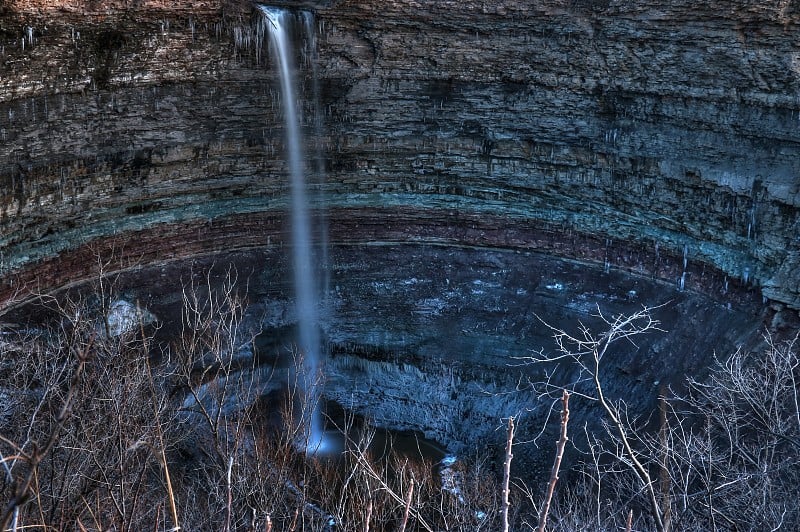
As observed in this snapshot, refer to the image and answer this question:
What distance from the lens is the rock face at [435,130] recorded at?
20.2 metres

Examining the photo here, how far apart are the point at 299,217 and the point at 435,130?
14.5 ft

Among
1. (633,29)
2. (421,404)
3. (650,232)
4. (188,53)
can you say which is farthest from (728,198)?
(188,53)

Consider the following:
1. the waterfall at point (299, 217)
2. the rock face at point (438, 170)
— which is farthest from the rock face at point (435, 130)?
the waterfall at point (299, 217)

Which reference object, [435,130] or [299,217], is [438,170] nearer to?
[435,130]

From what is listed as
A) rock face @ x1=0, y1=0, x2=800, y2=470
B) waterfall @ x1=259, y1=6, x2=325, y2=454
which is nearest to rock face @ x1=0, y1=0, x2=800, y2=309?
rock face @ x1=0, y1=0, x2=800, y2=470

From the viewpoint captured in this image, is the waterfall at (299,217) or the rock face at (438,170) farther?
the waterfall at (299,217)

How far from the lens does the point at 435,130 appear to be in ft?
80.9

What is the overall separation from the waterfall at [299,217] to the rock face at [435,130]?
0.39 m

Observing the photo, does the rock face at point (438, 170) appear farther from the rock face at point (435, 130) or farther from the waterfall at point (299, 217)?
the waterfall at point (299, 217)

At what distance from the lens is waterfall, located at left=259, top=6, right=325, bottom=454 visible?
2269cm

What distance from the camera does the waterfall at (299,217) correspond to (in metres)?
22.7

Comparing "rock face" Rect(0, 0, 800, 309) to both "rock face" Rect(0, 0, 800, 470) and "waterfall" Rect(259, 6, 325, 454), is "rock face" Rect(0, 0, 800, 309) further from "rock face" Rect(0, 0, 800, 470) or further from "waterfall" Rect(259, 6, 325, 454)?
"waterfall" Rect(259, 6, 325, 454)

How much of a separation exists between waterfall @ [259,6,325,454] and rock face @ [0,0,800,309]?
386 millimetres

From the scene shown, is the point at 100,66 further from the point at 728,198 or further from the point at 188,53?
the point at 728,198
